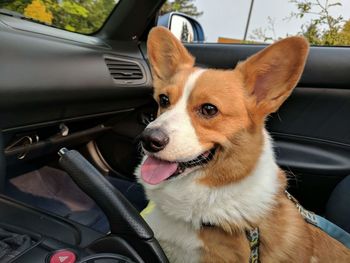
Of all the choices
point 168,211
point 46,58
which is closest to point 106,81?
point 46,58

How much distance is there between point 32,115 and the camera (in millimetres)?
1819

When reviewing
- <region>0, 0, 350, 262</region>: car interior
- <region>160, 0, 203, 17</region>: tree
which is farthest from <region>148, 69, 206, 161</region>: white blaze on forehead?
<region>160, 0, 203, 17</region>: tree

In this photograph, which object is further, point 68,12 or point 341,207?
point 68,12

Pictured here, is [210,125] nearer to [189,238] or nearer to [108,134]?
[189,238]

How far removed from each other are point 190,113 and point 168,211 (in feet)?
1.38

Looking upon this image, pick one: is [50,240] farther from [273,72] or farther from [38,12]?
[38,12]

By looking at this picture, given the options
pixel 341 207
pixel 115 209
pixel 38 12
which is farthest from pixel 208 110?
pixel 38 12

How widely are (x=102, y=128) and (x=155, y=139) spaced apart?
1408 mm

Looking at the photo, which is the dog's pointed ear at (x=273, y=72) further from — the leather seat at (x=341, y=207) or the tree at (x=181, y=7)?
the tree at (x=181, y=7)

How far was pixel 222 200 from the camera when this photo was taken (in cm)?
158

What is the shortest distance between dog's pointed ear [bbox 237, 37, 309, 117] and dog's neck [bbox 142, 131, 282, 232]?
24 centimetres

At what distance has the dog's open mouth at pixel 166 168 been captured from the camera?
1563mm

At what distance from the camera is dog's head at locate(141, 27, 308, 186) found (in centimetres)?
152

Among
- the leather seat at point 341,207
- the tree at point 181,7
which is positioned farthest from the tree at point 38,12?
the leather seat at point 341,207
